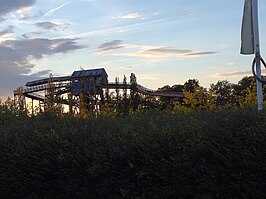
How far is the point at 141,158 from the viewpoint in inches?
288

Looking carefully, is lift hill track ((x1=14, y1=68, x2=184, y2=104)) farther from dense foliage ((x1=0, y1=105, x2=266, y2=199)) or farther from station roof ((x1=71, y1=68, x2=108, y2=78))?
dense foliage ((x1=0, y1=105, x2=266, y2=199))

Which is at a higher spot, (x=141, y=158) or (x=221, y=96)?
(x=221, y=96)

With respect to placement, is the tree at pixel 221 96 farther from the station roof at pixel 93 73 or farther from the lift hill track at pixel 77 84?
the station roof at pixel 93 73

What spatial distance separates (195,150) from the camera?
6.72 m

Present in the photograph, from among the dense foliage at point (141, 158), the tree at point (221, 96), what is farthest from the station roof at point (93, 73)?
the dense foliage at point (141, 158)

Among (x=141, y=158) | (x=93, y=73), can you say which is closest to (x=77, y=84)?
(x=93, y=73)

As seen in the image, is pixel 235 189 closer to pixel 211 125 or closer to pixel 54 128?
pixel 211 125

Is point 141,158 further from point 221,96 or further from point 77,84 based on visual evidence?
point 77,84

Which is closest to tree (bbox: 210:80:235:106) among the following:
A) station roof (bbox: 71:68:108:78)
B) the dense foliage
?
the dense foliage

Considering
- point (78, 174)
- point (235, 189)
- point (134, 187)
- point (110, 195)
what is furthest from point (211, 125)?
point (78, 174)

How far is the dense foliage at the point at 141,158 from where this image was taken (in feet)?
20.9

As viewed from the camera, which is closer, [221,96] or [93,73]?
[221,96]

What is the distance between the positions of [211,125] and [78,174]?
2.42 metres

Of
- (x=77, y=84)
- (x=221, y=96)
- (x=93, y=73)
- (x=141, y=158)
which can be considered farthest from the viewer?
(x=93, y=73)
